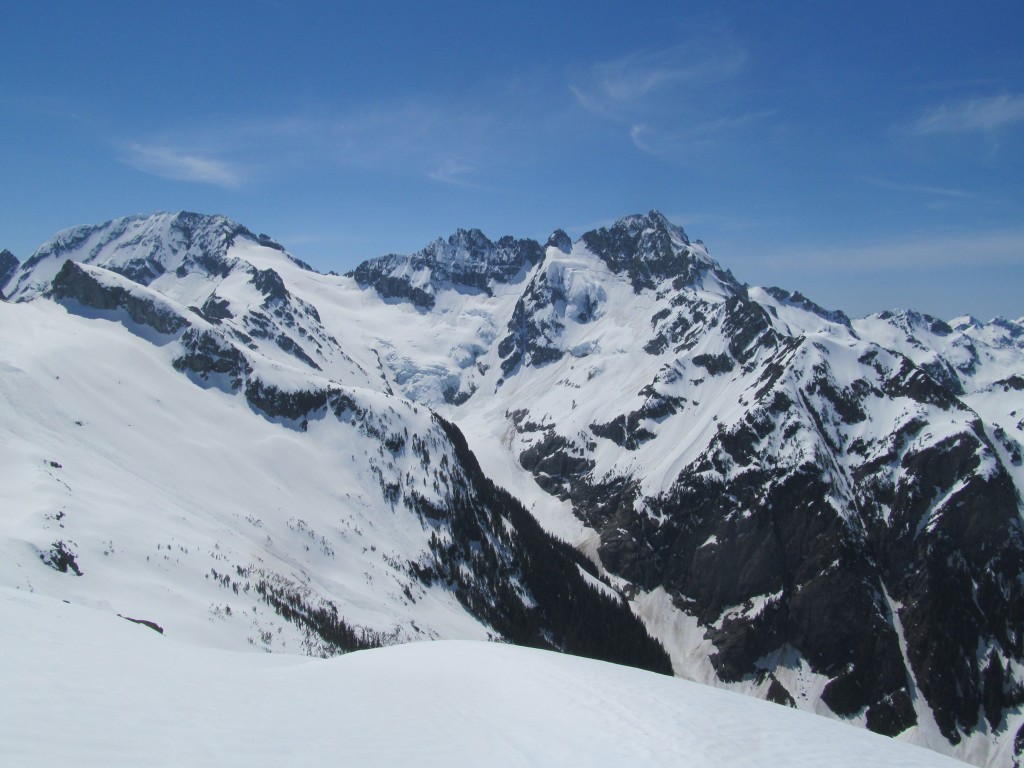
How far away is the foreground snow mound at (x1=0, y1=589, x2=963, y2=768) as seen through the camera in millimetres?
12664

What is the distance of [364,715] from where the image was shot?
1917 centimetres

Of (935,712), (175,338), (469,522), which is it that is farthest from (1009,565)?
(175,338)

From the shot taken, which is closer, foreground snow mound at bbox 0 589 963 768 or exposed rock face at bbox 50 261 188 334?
foreground snow mound at bbox 0 589 963 768

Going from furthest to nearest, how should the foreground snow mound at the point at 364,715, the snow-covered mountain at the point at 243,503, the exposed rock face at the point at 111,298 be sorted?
the exposed rock face at the point at 111,298
the snow-covered mountain at the point at 243,503
the foreground snow mound at the point at 364,715

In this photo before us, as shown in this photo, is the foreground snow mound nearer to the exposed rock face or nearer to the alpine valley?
the alpine valley

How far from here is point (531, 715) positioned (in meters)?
19.8

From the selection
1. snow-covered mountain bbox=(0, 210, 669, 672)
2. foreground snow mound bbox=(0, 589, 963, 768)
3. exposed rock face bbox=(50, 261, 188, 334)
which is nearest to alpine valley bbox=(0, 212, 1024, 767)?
exposed rock face bbox=(50, 261, 188, 334)

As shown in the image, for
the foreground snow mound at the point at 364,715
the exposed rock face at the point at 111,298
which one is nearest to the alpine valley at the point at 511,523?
the exposed rock face at the point at 111,298

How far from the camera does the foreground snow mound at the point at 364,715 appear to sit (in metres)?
12.7

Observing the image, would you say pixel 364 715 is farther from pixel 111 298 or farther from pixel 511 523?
pixel 111 298

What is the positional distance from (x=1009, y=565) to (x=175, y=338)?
237 m

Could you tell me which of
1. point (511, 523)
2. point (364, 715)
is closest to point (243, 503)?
point (511, 523)

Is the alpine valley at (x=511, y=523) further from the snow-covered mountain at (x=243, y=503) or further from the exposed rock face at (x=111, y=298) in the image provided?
the snow-covered mountain at (x=243, y=503)

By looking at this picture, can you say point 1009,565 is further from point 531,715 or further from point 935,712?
point 531,715
